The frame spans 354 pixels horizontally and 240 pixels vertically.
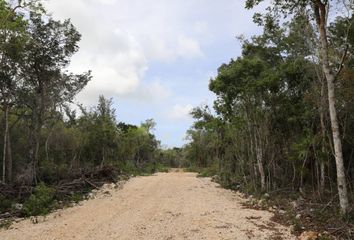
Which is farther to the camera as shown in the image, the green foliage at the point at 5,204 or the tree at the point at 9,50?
the tree at the point at 9,50

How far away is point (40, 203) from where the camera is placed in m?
12.0

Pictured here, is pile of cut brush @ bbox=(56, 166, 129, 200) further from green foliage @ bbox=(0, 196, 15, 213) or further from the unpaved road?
A: green foliage @ bbox=(0, 196, 15, 213)

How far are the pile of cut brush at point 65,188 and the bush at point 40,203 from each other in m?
0.33

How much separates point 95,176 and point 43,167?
3.02m

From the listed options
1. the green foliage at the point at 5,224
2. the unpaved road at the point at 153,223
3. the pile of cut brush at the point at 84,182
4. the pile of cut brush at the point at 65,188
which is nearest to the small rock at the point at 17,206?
the pile of cut brush at the point at 65,188

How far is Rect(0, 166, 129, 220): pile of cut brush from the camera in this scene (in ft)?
40.0

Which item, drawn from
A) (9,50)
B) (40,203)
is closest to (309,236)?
(40,203)

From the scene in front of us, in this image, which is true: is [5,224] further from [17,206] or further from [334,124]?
[334,124]

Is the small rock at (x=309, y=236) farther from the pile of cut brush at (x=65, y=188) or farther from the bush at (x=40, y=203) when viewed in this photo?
the pile of cut brush at (x=65, y=188)

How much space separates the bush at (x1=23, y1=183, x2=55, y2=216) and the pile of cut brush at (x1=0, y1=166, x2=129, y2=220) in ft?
1.07

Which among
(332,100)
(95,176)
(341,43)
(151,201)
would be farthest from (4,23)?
(341,43)

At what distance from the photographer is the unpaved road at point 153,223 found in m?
8.50

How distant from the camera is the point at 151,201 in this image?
1388 cm

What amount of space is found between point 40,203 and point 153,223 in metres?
4.38
